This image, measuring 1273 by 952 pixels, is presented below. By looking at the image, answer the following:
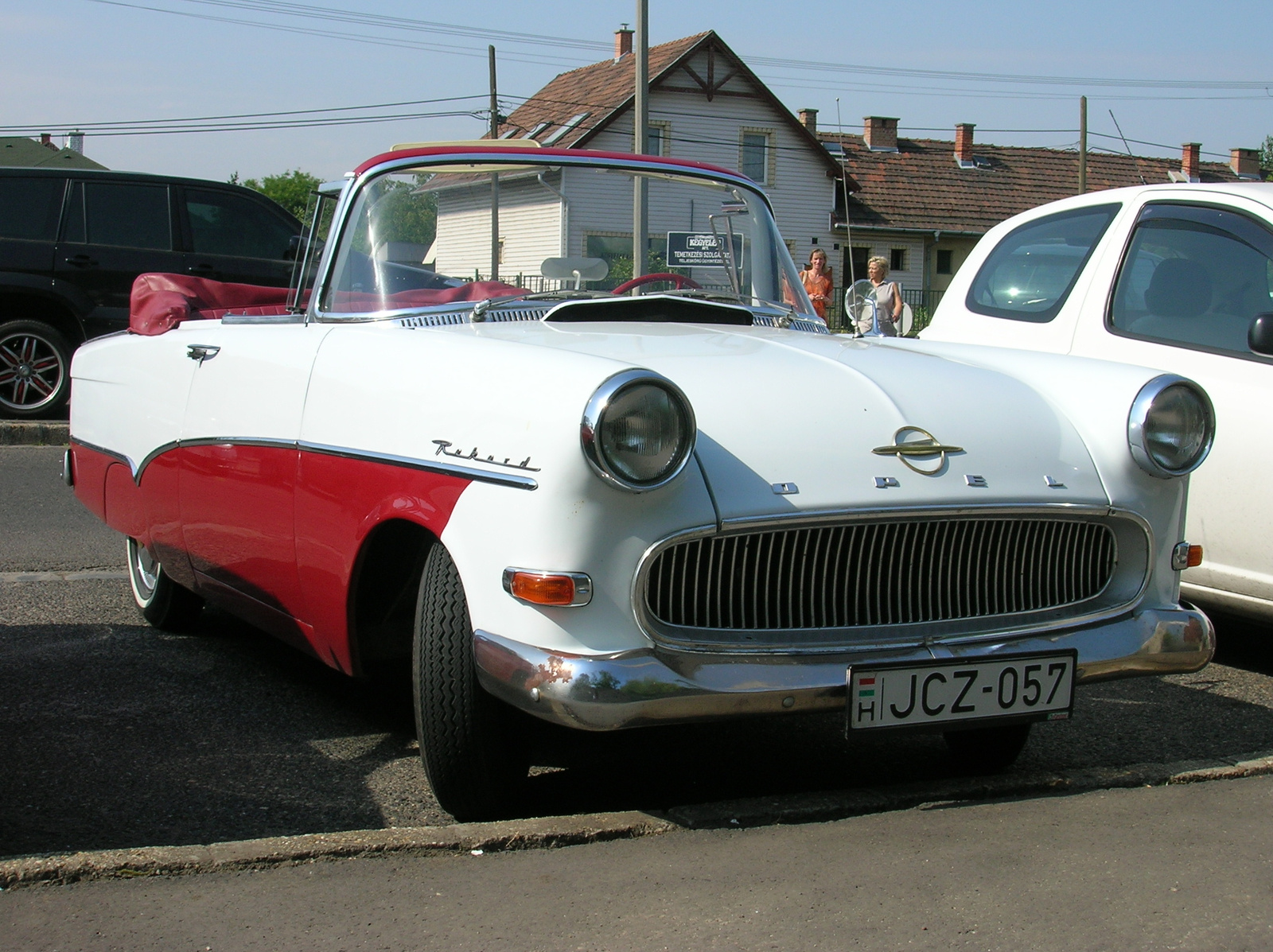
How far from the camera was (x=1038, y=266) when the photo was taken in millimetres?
5512

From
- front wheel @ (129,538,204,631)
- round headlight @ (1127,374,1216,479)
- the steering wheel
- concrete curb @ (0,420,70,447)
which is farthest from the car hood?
concrete curb @ (0,420,70,447)

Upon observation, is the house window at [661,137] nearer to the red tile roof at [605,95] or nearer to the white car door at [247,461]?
the red tile roof at [605,95]

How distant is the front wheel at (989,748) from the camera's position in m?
3.52

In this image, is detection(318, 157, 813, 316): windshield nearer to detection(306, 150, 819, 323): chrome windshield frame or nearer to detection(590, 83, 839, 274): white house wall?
detection(306, 150, 819, 323): chrome windshield frame

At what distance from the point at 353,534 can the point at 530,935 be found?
1.14m

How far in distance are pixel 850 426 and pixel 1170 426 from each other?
843 mm

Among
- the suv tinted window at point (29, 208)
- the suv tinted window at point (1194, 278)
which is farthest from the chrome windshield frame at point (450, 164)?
the suv tinted window at point (29, 208)

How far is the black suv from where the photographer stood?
34.0ft

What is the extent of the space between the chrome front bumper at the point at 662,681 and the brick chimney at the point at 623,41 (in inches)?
1605

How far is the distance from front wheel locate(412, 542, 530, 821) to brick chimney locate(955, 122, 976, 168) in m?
44.1

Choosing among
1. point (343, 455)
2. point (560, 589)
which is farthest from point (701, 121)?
point (560, 589)

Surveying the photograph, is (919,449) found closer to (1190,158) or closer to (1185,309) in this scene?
(1185,309)

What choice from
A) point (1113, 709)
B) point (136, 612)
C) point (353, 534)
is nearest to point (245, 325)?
point (353, 534)

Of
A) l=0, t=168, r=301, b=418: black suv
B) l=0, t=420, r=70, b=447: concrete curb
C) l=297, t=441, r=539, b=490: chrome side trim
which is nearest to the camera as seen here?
l=297, t=441, r=539, b=490: chrome side trim
